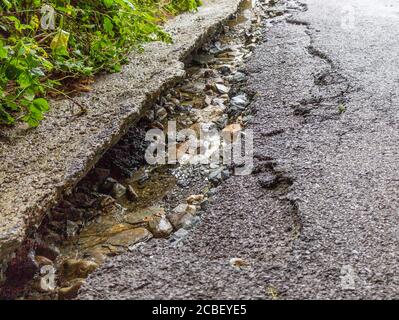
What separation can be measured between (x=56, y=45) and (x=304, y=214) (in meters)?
1.47

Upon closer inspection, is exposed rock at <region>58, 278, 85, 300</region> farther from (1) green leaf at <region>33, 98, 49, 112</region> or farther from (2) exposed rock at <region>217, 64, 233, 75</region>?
(2) exposed rock at <region>217, 64, 233, 75</region>

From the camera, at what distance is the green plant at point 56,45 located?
2.07 m

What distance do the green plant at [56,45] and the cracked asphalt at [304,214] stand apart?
106cm

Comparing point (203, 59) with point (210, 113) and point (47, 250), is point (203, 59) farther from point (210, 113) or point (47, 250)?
point (47, 250)

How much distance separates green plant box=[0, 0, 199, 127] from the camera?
2066 mm

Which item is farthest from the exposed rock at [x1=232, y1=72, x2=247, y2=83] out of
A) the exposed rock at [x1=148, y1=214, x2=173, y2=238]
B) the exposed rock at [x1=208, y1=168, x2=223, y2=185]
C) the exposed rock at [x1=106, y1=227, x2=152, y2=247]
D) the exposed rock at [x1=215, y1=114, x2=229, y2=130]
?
the exposed rock at [x1=106, y1=227, x2=152, y2=247]

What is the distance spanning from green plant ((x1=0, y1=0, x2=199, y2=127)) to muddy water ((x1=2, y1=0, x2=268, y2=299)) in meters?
0.51

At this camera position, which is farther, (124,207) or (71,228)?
(124,207)

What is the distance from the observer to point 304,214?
5.89 ft

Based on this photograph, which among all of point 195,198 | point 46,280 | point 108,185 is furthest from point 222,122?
point 46,280

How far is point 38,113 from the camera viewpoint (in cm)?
216

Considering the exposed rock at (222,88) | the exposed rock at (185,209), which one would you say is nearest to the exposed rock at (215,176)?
the exposed rock at (185,209)
